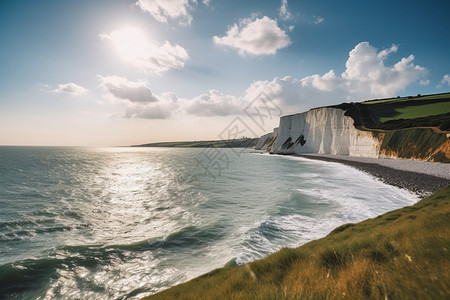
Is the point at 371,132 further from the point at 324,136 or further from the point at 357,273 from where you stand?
the point at 357,273

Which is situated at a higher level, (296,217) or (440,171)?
(440,171)

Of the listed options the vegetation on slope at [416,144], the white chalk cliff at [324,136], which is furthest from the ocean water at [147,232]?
the white chalk cliff at [324,136]

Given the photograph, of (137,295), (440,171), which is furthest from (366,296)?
(440,171)

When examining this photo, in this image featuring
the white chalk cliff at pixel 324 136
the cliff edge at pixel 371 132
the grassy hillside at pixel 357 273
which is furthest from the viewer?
the white chalk cliff at pixel 324 136

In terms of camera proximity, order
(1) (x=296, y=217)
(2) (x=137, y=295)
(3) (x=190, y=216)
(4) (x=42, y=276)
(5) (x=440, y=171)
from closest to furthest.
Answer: (2) (x=137, y=295) → (4) (x=42, y=276) → (1) (x=296, y=217) → (3) (x=190, y=216) → (5) (x=440, y=171)

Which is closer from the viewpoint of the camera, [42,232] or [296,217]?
[42,232]

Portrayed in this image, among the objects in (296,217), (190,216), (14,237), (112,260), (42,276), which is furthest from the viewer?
(190,216)

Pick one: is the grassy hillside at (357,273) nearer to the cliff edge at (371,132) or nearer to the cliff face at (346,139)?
the cliff face at (346,139)

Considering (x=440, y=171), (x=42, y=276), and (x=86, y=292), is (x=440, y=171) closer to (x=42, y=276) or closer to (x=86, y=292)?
(x=86, y=292)
